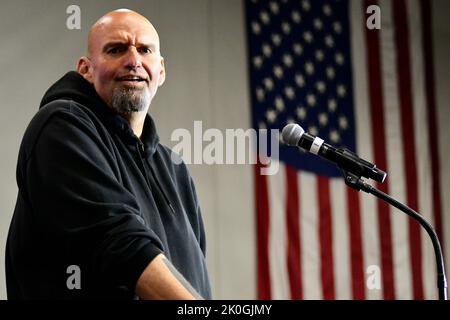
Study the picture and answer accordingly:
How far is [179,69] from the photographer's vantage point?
4.95m

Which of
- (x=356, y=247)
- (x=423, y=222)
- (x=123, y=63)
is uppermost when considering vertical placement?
(x=123, y=63)

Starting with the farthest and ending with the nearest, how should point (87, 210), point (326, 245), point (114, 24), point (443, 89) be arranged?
point (443, 89), point (326, 245), point (114, 24), point (87, 210)

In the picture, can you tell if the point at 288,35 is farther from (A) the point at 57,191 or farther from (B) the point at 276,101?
(A) the point at 57,191

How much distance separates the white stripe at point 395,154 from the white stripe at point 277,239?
28.0 inches

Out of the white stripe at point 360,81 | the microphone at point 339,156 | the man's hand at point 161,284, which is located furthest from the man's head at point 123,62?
the white stripe at point 360,81

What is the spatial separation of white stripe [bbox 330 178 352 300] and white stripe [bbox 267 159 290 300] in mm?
327

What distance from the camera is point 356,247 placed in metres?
5.13

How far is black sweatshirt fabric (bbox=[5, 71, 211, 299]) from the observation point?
67.5 inches

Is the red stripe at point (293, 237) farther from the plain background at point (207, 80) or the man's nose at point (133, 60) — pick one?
the man's nose at point (133, 60)

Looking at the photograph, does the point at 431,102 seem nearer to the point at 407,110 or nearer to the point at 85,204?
the point at 407,110

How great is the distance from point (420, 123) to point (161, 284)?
4.01 meters

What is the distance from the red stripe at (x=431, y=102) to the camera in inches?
209

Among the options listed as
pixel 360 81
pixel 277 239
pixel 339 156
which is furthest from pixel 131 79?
pixel 360 81
